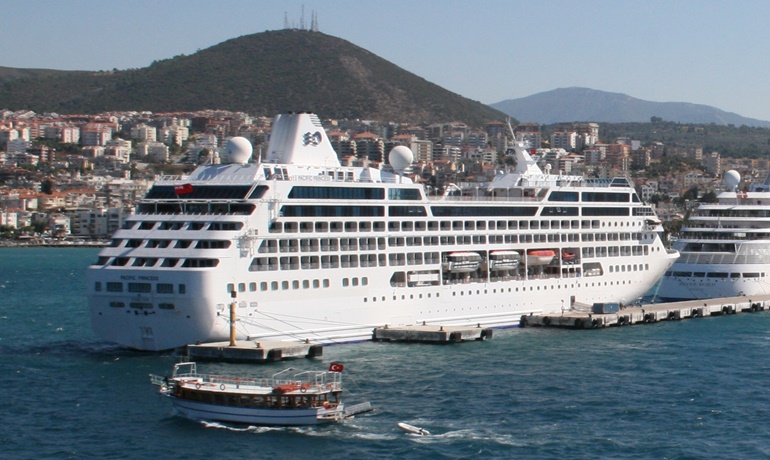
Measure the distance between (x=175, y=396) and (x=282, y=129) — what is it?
46.8 feet

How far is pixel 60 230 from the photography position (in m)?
134

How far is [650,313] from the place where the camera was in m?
47.2

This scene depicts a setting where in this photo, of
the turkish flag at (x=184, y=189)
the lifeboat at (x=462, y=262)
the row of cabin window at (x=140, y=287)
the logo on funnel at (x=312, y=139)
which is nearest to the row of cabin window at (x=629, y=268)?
the lifeboat at (x=462, y=262)

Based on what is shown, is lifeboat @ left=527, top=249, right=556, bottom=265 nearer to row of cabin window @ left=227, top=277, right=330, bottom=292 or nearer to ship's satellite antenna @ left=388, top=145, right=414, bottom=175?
ship's satellite antenna @ left=388, top=145, right=414, bottom=175

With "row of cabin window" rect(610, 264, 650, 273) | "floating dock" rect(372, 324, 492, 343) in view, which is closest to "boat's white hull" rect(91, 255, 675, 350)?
"floating dock" rect(372, 324, 492, 343)

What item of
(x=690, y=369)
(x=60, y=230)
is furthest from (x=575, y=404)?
(x=60, y=230)

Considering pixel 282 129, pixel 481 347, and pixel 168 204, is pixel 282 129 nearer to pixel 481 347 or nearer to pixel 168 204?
pixel 168 204

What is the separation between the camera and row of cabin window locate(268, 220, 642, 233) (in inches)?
1477

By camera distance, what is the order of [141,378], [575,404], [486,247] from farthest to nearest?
[486,247] < [141,378] < [575,404]

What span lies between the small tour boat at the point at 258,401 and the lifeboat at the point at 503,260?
51.8ft

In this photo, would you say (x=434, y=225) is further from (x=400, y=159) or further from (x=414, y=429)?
(x=414, y=429)

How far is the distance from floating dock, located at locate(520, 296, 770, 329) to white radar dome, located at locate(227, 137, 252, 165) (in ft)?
39.7

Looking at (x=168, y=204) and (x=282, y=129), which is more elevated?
(x=282, y=129)

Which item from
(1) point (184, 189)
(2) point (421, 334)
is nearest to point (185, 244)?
(1) point (184, 189)
